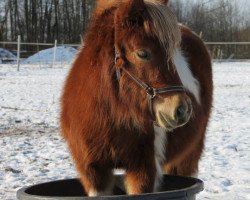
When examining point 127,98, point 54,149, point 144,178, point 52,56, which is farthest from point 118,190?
point 52,56

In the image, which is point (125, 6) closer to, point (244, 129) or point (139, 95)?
point (139, 95)

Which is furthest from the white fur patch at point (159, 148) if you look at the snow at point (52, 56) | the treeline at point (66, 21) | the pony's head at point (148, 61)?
the treeline at point (66, 21)

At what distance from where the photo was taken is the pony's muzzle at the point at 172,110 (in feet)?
7.62

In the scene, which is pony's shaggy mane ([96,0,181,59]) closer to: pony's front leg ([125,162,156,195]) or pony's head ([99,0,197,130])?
pony's head ([99,0,197,130])

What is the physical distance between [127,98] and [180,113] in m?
0.35

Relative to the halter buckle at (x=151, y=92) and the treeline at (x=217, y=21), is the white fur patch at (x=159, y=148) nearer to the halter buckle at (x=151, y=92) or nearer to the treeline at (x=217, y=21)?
the halter buckle at (x=151, y=92)

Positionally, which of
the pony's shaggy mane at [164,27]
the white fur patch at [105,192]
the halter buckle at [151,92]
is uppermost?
the pony's shaggy mane at [164,27]

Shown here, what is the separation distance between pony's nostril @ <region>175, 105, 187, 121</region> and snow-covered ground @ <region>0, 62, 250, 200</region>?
80.1 inches

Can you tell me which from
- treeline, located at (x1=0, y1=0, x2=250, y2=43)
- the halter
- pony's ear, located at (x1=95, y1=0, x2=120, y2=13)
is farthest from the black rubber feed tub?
treeline, located at (x1=0, y1=0, x2=250, y2=43)

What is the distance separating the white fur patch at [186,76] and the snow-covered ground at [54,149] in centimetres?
120

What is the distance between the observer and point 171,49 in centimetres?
250

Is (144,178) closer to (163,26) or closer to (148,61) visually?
(148,61)

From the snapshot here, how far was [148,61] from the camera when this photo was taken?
8.10 feet

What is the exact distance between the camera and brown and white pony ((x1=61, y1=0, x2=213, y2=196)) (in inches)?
96.9
